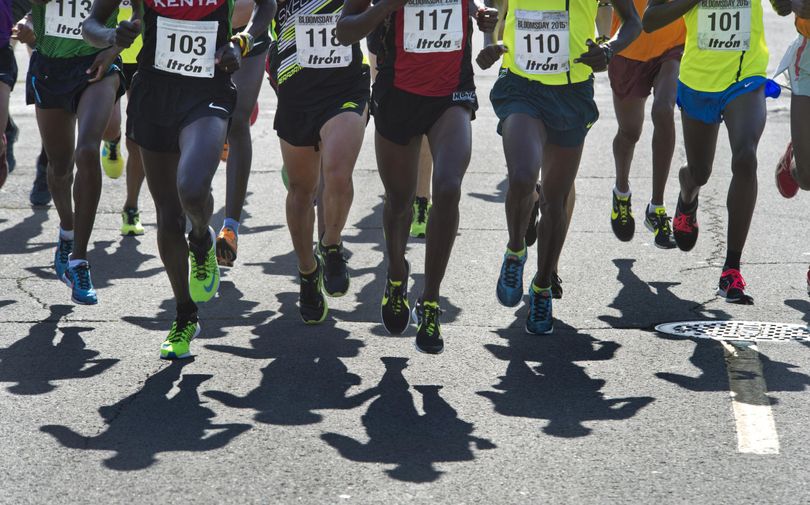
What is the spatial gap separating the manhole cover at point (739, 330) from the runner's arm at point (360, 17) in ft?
6.97

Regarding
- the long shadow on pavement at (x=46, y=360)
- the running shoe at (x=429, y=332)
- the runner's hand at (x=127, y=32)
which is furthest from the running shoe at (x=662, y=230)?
the runner's hand at (x=127, y=32)

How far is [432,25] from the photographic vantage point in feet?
21.7

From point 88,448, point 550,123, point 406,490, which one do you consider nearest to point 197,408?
point 88,448

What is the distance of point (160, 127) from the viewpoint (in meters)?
6.66

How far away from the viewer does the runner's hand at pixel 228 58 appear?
6594mm

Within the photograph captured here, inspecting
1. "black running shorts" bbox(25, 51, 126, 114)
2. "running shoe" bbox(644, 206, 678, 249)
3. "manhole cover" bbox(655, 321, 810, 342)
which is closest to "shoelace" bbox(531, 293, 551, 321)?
"manhole cover" bbox(655, 321, 810, 342)

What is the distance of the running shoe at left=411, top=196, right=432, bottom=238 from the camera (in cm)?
952

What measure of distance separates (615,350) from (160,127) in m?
2.36

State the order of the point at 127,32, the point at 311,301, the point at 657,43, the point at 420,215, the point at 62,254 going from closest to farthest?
the point at 127,32
the point at 311,301
the point at 62,254
the point at 657,43
the point at 420,215

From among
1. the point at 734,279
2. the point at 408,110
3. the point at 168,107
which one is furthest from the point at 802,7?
the point at 168,107

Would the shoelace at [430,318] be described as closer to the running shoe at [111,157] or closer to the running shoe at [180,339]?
the running shoe at [180,339]

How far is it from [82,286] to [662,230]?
357 cm

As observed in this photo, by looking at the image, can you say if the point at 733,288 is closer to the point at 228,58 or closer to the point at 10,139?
the point at 228,58

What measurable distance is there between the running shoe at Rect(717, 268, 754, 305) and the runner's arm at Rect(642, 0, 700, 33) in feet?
4.40
